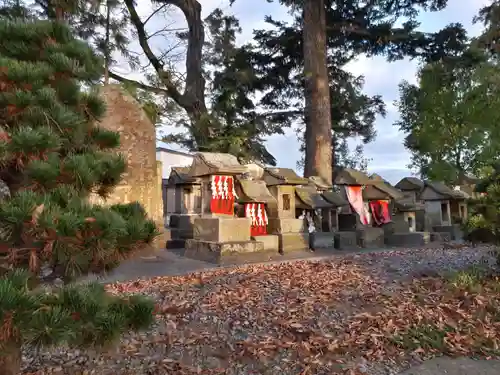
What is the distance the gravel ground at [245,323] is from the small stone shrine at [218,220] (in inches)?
68.1

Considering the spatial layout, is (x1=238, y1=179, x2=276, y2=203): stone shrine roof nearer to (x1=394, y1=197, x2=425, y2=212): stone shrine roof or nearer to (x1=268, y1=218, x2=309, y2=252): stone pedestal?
(x1=268, y1=218, x2=309, y2=252): stone pedestal

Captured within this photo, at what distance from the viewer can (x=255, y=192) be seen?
8.95 metres

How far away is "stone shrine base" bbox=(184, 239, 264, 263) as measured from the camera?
756 centimetres

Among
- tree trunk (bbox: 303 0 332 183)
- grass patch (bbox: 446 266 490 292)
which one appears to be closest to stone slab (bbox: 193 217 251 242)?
grass patch (bbox: 446 266 490 292)

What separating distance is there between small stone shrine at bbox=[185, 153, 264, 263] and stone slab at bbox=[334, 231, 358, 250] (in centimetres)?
258

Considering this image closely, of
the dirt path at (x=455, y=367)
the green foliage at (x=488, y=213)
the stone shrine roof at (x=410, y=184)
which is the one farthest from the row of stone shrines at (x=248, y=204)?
the dirt path at (x=455, y=367)

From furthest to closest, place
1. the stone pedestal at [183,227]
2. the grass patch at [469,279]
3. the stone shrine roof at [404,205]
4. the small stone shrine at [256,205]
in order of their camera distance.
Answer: the stone shrine roof at [404,205]
the stone pedestal at [183,227]
the small stone shrine at [256,205]
the grass patch at [469,279]

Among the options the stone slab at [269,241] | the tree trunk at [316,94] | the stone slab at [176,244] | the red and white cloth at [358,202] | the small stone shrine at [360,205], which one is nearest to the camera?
the stone slab at [269,241]

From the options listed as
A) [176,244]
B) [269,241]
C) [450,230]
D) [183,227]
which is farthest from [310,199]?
[450,230]

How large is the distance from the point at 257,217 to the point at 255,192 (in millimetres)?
565

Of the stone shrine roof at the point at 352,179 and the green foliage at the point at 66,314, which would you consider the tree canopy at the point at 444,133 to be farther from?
the green foliage at the point at 66,314

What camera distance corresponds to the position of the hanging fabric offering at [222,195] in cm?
817

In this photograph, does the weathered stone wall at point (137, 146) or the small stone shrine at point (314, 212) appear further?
the small stone shrine at point (314, 212)

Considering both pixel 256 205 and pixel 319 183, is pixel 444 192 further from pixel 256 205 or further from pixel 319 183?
pixel 256 205
